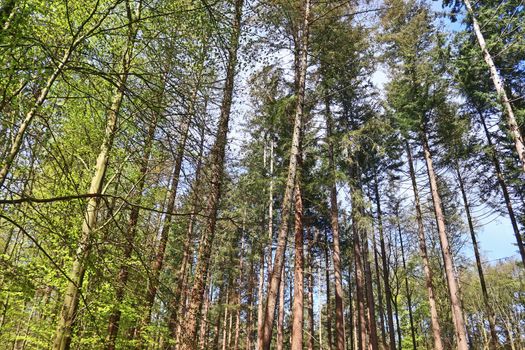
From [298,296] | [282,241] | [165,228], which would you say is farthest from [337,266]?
[165,228]

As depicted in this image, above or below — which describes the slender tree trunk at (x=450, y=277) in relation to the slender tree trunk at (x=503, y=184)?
below

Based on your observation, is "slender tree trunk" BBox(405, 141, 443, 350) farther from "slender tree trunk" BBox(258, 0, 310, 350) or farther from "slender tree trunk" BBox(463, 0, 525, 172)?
"slender tree trunk" BBox(258, 0, 310, 350)

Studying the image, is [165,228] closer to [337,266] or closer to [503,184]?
[337,266]

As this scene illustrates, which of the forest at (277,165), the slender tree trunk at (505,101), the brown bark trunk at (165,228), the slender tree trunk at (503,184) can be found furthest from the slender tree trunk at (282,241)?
the slender tree trunk at (503,184)

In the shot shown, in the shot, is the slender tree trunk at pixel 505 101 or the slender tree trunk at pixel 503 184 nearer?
the slender tree trunk at pixel 505 101

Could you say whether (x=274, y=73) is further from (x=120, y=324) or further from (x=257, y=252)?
(x=257, y=252)

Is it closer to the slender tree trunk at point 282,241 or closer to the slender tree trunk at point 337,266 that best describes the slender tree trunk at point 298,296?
the slender tree trunk at point 282,241

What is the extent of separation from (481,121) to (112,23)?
18.5 m

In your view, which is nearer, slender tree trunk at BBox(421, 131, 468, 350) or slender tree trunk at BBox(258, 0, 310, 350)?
slender tree trunk at BBox(258, 0, 310, 350)

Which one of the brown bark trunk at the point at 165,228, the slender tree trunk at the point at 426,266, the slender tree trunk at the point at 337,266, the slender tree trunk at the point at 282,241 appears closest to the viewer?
the brown bark trunk at the point at 165,228

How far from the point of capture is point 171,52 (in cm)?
312

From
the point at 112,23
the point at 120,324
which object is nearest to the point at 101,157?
the point at 112,23

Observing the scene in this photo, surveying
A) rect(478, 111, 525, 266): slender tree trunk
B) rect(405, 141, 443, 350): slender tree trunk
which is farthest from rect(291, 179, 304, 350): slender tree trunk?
rect(478, 111, 525, 266): slender tree trunk

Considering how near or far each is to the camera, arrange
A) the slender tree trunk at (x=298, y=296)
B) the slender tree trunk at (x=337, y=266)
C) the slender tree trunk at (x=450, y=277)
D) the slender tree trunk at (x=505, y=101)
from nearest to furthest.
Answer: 1. the slender tree trunk at (x=298, y=296)
2. the slender tree trunk at (x=505, y=101)
3. the slender tree trunk at (x=450, y=277)
4. the slender tree trunk at (x=337, y=266)
